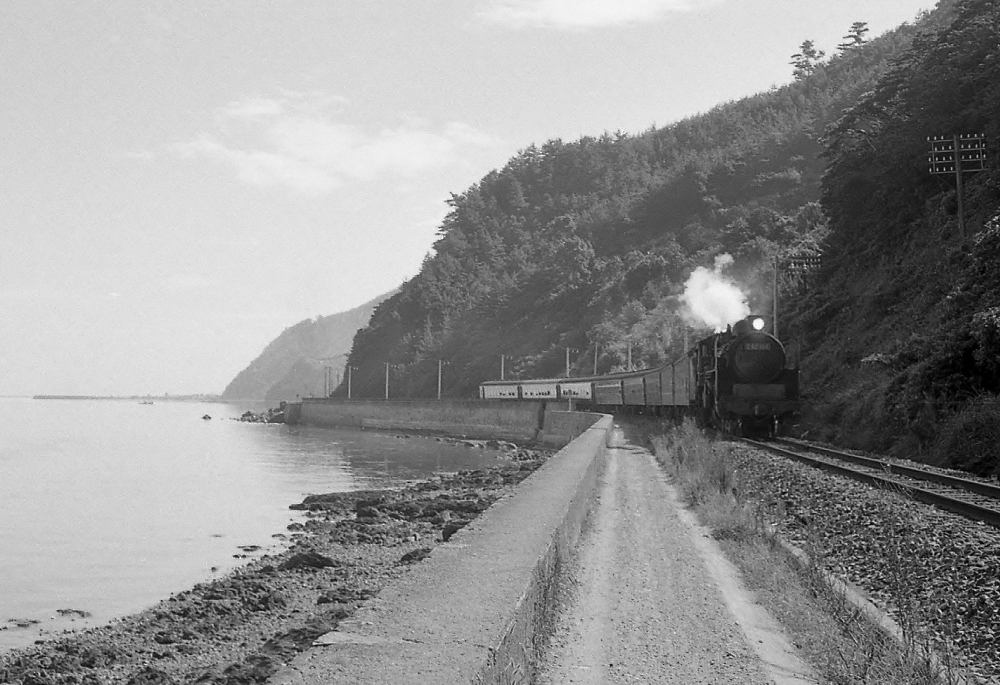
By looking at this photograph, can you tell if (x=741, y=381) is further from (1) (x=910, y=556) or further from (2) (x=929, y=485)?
(1) (x=910, y=556)

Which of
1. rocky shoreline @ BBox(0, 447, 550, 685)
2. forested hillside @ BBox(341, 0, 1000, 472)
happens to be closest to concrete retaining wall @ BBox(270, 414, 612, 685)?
rocky shoreline @ BBox(0, 447, 550, 685)

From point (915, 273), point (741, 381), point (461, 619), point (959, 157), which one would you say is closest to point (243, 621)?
point (461, 619)

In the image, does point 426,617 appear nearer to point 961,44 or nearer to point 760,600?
point 760,600

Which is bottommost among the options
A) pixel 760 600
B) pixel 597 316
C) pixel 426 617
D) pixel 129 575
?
pixel 129 575

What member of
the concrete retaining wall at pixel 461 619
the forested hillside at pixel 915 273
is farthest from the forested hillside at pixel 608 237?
the concrete retaining wall at pixel 461 619

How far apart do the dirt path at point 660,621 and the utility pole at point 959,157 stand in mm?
26419

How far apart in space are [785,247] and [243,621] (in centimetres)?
7468

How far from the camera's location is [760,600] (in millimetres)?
9516

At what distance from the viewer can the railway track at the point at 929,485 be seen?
12.6 meters

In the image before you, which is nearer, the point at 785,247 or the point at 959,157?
the point at 959,157

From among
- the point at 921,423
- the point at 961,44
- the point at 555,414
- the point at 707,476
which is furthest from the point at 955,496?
the point at 555,414

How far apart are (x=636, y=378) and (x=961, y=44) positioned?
23232mm

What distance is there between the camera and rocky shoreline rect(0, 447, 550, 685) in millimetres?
10430

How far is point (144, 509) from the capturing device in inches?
1334
